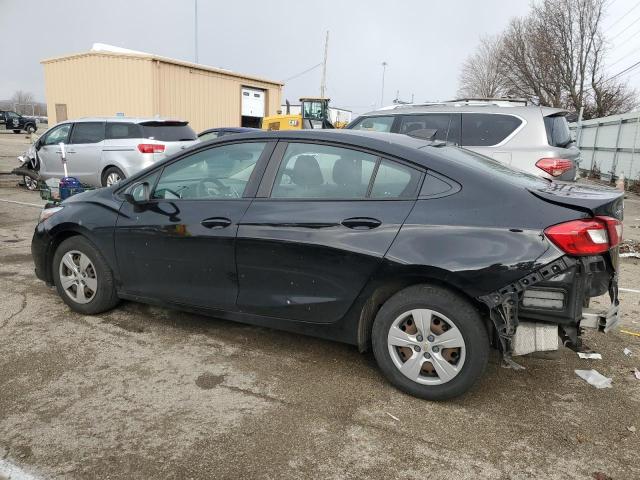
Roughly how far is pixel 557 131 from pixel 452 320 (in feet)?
15.3

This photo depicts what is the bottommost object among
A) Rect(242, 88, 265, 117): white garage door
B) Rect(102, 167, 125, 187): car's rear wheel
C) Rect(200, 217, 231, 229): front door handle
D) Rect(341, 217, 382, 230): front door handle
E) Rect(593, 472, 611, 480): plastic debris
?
Rect(593, 472, 611, 480): plastic debris

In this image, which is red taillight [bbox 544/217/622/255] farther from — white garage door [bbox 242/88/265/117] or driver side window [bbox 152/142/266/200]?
white garage door [bbox 242/88/265/117]

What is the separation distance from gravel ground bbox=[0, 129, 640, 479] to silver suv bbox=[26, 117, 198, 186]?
22.1 ft

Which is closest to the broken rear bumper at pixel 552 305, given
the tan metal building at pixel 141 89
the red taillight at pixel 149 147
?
the red taillight at pixel 149 147

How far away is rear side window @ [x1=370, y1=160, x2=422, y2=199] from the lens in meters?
3.09

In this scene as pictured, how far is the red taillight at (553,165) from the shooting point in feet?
20.2

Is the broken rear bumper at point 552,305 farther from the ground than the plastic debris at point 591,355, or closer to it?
farther from the ground

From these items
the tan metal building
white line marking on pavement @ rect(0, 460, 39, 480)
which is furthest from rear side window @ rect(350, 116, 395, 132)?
the tan metal building

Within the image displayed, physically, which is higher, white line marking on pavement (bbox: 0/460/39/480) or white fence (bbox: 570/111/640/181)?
white fence (bbox: 570/111/640/181)

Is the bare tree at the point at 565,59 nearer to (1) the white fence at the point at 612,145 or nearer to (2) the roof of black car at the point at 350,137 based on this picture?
(1) the white fence at the point at 612,145

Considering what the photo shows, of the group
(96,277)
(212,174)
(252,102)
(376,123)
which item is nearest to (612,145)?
(376,123)

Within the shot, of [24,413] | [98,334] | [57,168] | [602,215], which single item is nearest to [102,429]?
[24,413]

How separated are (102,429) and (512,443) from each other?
217cm

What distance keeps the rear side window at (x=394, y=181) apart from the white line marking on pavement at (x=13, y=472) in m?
2.29
